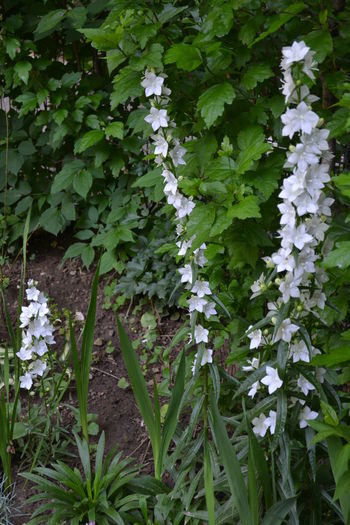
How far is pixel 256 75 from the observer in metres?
2.16

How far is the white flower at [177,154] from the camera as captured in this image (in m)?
2.28

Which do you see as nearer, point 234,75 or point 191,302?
point 191,302

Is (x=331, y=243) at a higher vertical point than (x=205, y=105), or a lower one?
lower

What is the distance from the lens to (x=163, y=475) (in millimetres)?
2717

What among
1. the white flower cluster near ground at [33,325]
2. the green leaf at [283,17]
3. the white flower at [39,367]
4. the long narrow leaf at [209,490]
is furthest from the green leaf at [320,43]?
the white flower at [39,367]

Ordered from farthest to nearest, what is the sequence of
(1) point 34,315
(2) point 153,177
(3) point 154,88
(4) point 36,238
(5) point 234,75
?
(4) point 36,238
(2) point 153,177
(1) point 34,315
(5) point 234,75
(3) point 154,88

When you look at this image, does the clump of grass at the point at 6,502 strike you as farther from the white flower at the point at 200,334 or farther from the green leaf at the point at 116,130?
the green leaf at the point at 116,130

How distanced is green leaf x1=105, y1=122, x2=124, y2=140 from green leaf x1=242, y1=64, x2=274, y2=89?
124 cm

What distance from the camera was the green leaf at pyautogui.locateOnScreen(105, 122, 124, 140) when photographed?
334 centimetres

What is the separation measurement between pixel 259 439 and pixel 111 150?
1.93 meters

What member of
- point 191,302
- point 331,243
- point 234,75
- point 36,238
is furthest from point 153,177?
point 36,238

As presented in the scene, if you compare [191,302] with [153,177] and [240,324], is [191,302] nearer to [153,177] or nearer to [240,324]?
[240,324]

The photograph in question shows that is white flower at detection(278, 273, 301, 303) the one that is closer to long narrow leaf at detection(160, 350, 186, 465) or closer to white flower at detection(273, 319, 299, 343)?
white flower at detection(273, 319, 299, 343)

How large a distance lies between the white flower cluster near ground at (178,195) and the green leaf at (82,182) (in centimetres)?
136
